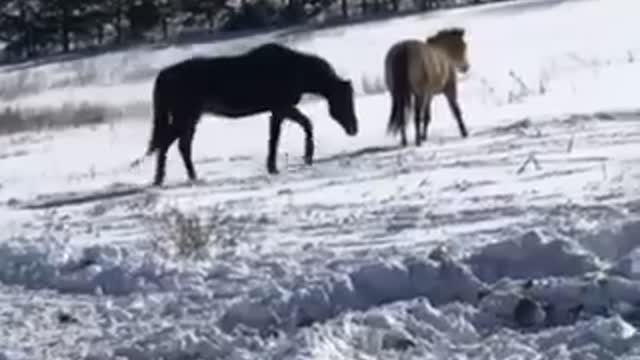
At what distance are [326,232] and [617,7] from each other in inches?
1689

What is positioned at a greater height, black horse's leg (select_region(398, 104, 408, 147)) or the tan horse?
the tan horse

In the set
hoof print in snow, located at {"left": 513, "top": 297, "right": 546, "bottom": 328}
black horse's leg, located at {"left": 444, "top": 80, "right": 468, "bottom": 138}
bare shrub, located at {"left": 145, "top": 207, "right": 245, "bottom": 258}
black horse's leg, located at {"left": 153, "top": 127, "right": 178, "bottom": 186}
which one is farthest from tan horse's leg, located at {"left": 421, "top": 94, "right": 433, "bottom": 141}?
hoof print in snow, located at {"left": 513, "top": 297, "right": 546, "bottom": 328}

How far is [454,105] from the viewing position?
65.8 feet

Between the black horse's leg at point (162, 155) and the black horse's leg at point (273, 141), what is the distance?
107 centimetres

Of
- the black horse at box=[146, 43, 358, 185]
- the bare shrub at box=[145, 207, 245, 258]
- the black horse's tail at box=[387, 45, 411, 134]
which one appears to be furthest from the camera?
the black horse's tail at box=[387, 45, 411, 134]

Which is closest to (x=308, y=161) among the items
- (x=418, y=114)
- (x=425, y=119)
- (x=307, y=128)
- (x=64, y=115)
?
(x=307, y=128)

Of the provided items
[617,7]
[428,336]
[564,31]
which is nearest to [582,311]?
[428,336]

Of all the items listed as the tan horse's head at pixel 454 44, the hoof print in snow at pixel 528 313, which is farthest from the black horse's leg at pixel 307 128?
the hoof print in snow at pixel 528 313

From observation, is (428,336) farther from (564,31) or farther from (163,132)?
(564,31)

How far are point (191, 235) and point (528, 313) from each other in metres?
3.62

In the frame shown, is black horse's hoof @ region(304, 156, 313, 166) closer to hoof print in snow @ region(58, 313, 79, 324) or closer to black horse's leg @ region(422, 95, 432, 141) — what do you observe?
black horse's leg @ region(422, 95, 432, 141)

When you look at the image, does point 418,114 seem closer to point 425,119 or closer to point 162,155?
point 425,119

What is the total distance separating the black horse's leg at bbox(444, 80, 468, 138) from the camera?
64.6ft

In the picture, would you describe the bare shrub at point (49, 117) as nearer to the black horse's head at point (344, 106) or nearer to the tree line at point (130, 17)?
the black horse's head at point (344, 106)
